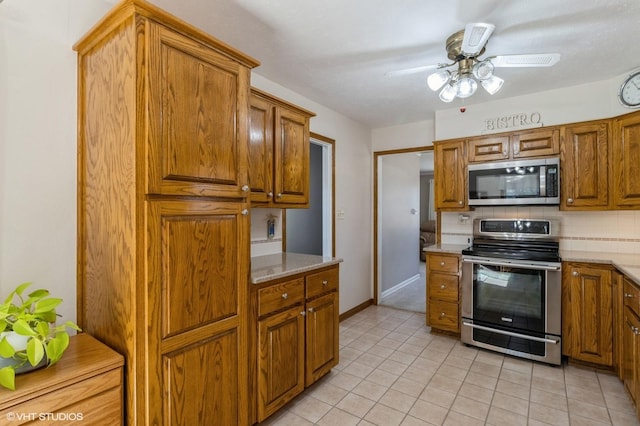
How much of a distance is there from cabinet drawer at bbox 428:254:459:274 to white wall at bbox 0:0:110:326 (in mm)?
3026

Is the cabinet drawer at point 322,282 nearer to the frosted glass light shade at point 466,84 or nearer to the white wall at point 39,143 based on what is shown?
the white wall at point 39,143

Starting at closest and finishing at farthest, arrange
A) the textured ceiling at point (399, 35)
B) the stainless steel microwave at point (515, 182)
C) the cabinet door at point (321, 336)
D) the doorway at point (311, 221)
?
the textured ceiling at point (399, 35) → the cabinet door at point (321, 336) → the stainless steel microwave at point (515, 182) → the doorway at point (311, 221)

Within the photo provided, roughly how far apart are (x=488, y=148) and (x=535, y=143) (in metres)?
0.40

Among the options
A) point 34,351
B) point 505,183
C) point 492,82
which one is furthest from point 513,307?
point 34,351

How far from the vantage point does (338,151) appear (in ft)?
12.5

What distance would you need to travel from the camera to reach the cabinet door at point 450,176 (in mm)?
3373

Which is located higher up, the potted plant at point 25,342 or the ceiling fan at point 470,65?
the ceiling fan at point 470,65

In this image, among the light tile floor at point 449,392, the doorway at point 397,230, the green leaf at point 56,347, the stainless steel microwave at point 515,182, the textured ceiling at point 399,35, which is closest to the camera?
the green leaf at point 56,347

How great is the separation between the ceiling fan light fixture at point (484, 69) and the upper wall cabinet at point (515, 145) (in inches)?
56.9

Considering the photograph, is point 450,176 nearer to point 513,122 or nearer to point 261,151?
point 513,122

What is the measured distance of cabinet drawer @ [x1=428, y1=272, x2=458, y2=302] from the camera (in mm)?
3238

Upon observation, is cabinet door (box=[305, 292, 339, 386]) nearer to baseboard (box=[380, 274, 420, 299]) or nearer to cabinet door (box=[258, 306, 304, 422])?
cabinet door (box=[258, 306, 304, 422])

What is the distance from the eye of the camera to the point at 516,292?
285 centimetres

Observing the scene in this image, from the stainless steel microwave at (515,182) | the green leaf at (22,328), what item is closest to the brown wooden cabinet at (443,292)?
the stainless steel microwave at (515,182)
